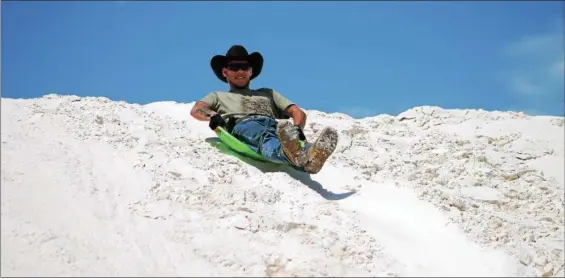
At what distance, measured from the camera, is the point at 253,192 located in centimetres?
454

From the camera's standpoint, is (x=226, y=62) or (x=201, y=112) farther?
(x=226, y=62)

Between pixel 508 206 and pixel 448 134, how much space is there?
6.73 ft

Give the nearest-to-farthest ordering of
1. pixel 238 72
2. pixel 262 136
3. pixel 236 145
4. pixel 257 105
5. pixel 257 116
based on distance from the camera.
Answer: pixel 262 136, pixel 236 145, pixel 257 116, pixel 257 105, pixel 238 72

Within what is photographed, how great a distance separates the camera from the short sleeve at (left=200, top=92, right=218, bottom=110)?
5.92 meters

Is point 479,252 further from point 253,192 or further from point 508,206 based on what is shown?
point 253,192

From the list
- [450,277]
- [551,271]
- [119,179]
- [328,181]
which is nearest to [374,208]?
[328,181]

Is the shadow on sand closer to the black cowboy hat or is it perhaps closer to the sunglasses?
the sunglasses

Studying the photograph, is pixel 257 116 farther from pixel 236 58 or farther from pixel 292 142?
pixel 292 142

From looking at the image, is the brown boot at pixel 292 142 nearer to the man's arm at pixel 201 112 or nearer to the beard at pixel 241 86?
the man's arm at pixel 201 112

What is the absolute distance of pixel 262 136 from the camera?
5.39m

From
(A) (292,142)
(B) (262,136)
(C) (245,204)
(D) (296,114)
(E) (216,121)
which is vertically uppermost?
(D) (296,114)

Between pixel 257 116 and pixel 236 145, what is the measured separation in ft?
1.41

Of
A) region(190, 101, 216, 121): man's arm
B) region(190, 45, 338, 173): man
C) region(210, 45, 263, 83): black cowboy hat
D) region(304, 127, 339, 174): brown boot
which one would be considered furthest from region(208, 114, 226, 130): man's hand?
Answer: region(304, 127, 339, 174): brown boot

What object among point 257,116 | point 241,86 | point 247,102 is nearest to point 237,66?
point 241,86
